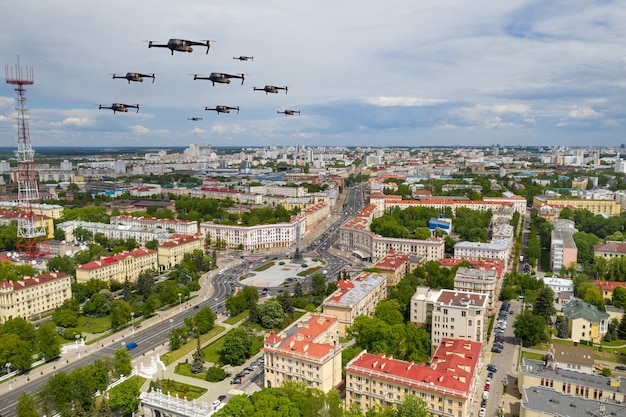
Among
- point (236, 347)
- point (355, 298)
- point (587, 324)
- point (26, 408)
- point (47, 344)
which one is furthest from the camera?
point (355, 298)

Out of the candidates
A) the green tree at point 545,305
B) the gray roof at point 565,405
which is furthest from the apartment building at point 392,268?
the gray roof at point 565,405

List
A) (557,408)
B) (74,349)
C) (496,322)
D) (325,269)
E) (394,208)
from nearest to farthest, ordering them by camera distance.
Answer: (557,408), (74,349), (496,322), (325,269), (394,208)

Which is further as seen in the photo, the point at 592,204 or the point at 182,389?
the point at 592,204

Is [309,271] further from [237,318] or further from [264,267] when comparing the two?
[237,318]

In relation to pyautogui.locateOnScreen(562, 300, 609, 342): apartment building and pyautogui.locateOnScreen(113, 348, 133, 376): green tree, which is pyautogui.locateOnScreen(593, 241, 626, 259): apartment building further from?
pyautogui.locateOnScreen(113, 348, 133, 376): green tree

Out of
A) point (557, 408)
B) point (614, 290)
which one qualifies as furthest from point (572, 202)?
point (557, 408)

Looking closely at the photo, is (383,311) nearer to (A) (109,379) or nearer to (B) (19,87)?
(A) (109,379)

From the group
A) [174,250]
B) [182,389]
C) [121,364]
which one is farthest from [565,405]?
[174,250]

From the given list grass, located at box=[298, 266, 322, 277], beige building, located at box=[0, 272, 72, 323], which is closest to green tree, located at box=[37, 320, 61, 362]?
beige building, located at box=[0, 272, 72, 323]
